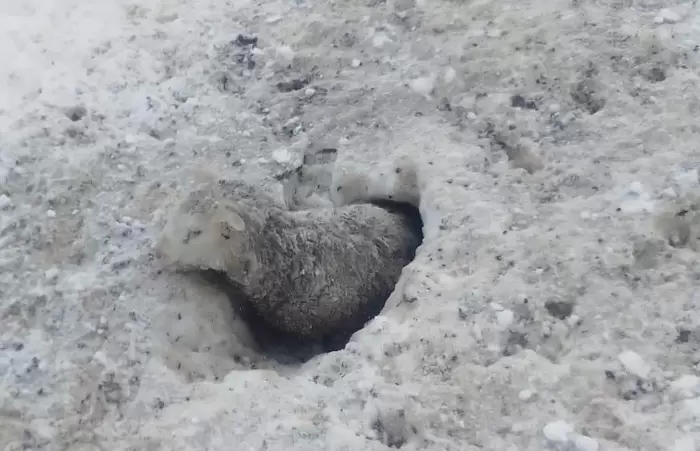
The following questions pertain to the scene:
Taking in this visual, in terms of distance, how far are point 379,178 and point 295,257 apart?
1.86 ft

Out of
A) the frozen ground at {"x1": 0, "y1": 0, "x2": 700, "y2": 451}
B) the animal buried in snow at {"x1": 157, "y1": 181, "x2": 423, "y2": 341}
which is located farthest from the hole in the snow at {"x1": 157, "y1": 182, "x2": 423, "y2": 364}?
the frozen ground at {"x1": 0, "y1": 0, "x2": 700, "y2": 451}

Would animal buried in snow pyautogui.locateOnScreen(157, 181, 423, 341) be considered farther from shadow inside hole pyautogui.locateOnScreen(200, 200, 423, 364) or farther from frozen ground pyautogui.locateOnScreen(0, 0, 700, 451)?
frozen ground pyautogui.locateOnScreen(0, 0, 700, 451)

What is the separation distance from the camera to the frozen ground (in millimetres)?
2465

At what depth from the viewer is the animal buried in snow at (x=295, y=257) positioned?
9.50ft

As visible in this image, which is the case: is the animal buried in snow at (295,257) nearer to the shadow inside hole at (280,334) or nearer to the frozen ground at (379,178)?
the shadow inside hole at (280,334)

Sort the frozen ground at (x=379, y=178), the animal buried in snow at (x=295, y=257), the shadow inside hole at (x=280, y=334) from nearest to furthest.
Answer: the frozen ground at (x=379, y=178), the animal buried in snow at (x=295, y=257), the shadow inside hole at (x=280, y=334)

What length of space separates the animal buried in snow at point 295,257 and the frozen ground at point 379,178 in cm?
17

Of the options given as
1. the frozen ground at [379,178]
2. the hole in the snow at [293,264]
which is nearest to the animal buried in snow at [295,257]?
the hole in the snow at [293,264]

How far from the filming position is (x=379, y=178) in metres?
3.30

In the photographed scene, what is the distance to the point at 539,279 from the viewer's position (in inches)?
109

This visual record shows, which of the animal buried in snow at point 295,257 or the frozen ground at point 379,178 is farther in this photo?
the animal buried in snow at point 295,257

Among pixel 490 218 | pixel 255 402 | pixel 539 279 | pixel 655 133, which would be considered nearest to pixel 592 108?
pixel 655 133

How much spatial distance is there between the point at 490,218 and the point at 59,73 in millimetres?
2279

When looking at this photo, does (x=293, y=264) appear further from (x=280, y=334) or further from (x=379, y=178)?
(x=379, y=178)
